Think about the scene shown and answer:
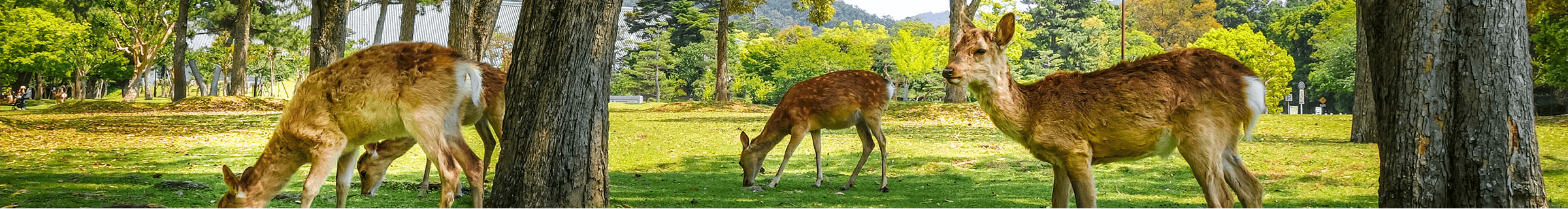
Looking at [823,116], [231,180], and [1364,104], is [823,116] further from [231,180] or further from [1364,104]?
[1364,104]

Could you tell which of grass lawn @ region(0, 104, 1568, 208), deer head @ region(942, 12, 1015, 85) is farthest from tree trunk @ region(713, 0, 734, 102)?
deer head @ region(942, 12, 1015, 85)

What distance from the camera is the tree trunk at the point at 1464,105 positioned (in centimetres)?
317

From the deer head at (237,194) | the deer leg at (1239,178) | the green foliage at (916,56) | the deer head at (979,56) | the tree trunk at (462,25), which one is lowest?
the deer head at (237,194)

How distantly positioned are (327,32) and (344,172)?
367 centimetres

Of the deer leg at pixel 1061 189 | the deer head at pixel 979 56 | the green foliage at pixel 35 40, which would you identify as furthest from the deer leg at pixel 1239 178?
the green foliage at pixel 35 40

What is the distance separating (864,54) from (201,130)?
12340 mm

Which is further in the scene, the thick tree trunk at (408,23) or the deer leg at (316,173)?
the thick tree trunk at (408,23)

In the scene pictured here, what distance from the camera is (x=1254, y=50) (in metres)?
18.8

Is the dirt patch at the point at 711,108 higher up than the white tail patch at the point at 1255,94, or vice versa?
the white tail patch at the point at 1255,94

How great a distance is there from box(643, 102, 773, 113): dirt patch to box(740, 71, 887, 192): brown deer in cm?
786

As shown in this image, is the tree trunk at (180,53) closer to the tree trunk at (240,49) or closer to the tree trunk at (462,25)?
the tree trunk at (240,49)

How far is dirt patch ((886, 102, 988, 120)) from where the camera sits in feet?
38.9

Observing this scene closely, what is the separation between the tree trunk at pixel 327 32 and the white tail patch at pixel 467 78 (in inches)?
150

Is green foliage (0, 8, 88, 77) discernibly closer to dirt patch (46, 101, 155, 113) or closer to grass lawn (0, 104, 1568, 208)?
dirt patch (46, 101, 155, 113)
